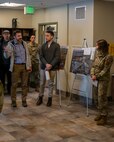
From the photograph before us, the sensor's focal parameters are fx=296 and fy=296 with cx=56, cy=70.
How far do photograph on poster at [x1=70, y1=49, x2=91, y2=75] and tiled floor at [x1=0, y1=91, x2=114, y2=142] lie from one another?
79 centimetres

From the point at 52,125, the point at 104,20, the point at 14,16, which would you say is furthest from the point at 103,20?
the point at 14,16

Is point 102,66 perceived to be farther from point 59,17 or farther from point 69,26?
point 59,17

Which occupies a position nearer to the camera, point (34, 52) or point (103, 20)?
point (103, 20)

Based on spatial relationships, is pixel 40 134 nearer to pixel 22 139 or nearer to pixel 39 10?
pixel 22 139

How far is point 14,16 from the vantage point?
8828 millimetres

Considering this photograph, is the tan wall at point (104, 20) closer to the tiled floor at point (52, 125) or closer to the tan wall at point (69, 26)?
the tan wall at point (69, 26)

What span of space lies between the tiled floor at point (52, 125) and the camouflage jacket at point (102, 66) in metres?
0.83

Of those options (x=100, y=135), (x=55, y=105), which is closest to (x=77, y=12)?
(x=55, y=105)

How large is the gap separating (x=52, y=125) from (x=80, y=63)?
1.63 meters

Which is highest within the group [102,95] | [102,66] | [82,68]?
[102,66]

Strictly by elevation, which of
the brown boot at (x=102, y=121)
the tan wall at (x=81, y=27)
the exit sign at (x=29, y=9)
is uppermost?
the exit sign at (x=29, y=9)

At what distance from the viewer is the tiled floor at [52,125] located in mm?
4258

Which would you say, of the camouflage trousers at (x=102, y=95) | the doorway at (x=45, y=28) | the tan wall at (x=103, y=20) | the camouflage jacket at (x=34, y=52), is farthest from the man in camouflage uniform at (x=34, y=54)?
the camouflage trousers at (x=102, y=95)

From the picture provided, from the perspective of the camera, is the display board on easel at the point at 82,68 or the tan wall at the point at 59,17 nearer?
the display board on easel at the point at 82,68
